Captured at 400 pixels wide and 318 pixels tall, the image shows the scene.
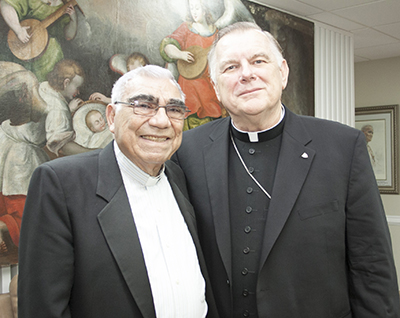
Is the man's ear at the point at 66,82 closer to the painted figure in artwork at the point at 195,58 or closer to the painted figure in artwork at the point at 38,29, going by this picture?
the painted figure in artwork at the point at 38,29

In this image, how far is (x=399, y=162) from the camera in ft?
24.7

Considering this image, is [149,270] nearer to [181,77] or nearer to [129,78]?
[129,78]

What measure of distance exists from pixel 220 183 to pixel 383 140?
6.54 metres

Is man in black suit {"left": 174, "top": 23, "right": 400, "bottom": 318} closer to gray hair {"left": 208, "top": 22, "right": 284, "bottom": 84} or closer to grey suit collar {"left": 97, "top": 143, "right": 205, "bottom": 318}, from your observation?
gray hair {"left": 208, "top": 22, "right": 284, "bottom": 84}

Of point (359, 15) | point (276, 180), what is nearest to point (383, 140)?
point (359, 15)

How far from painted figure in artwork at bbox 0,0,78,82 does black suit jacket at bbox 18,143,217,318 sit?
69.4 inches

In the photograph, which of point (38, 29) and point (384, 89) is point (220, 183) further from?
point (384, 89)

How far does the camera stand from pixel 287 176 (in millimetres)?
1903

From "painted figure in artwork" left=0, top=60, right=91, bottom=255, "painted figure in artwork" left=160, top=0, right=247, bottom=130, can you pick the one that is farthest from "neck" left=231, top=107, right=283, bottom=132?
"painted figure in artwork" left=160, top=0, right=247, bottom=130

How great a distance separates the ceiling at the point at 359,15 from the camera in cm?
511

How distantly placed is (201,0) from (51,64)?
1950 mm

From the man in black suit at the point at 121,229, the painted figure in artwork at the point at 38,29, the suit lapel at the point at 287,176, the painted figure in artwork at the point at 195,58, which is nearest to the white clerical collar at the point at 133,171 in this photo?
the man in black suit at the point at 121,229

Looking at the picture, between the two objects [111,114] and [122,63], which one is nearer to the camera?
[111,114]

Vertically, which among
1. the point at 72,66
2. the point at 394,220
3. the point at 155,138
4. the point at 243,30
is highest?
the point at 72,66
